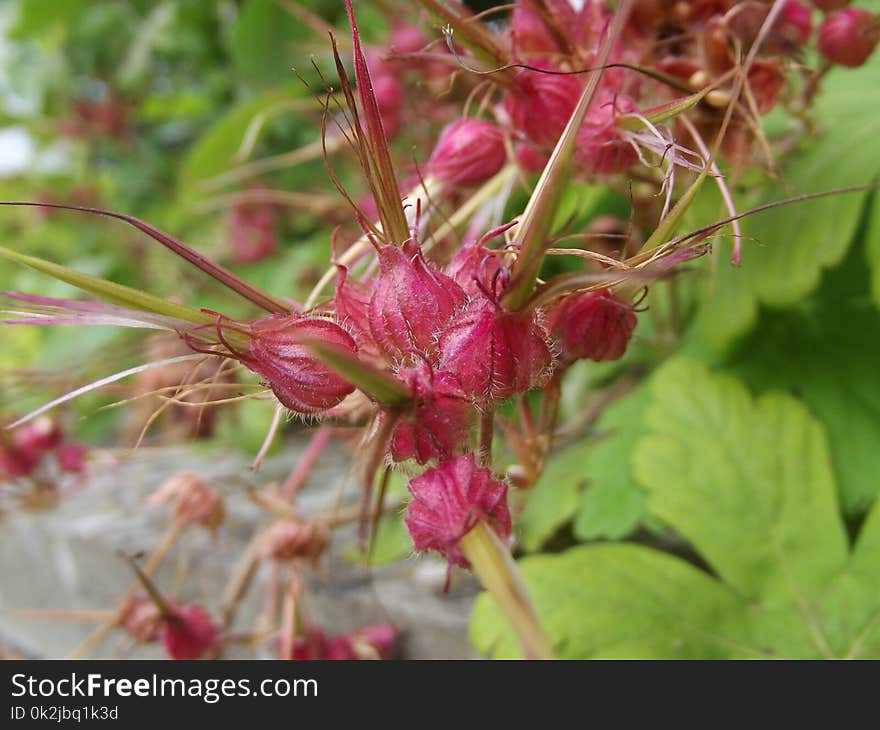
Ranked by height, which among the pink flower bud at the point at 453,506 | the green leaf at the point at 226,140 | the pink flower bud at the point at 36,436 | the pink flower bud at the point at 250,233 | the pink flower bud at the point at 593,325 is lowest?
the pink flower bud at the point at 453,506

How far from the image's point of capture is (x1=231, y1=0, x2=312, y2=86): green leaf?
138cm

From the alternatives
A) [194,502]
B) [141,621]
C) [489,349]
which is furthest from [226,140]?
[489,349]

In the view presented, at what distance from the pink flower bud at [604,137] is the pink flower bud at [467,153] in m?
0.07

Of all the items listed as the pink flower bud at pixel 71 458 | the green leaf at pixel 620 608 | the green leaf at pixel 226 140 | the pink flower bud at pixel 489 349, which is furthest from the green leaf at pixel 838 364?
the pink flower bud at pixel 71 458

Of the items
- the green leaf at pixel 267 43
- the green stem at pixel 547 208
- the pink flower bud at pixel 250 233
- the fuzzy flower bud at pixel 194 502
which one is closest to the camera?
the green stem at pixel 547 208

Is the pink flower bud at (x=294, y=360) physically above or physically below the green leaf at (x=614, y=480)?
below

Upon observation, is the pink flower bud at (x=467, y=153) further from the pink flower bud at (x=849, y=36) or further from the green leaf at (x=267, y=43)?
the green leaf at (x=267, y=43)

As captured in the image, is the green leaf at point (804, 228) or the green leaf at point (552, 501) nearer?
the green leaf at point (804, 228)

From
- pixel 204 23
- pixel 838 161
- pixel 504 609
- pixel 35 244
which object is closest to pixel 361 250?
pixel 504 609

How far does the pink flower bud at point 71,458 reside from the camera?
1.15m

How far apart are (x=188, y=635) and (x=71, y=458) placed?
0.57m

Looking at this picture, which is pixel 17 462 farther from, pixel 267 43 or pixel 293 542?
pixel 267 43
